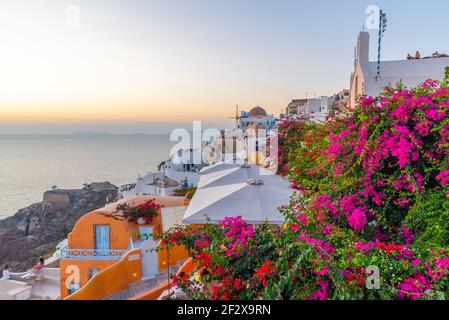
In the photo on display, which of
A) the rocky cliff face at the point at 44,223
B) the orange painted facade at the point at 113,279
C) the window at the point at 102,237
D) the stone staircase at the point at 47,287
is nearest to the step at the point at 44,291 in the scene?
the stone staircase at the point at 47,287

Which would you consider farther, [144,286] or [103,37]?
[103,37]

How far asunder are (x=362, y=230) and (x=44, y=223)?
1557 inches

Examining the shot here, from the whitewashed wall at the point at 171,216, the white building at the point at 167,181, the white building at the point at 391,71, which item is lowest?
the white building at the point at 167,181

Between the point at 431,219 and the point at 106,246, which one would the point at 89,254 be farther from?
the point at 431,219

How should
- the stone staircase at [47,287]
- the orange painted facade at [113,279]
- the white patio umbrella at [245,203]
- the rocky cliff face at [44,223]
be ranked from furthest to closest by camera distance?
the rocky cliff face at [44,223] < the stone staircase at [47,287] < the orange painted facade at [113,279] < the white patio umbrella at [245,203]

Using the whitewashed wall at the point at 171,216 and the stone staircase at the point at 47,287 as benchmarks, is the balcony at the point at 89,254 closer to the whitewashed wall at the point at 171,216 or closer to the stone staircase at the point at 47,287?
the whitewashed wall at the point at 171,216

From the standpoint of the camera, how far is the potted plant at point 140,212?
11.1 m

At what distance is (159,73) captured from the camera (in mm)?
16578

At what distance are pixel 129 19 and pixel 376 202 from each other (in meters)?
8.53

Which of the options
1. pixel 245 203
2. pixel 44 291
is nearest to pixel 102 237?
pixel 44 291

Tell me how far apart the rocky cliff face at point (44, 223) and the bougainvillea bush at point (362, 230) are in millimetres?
25450

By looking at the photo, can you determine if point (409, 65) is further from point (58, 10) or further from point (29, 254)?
point (29, 254)

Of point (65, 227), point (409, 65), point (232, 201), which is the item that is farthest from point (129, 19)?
point (65, 227)

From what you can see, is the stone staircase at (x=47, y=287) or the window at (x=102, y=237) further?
the stone staircase at (x=47, y=287)
